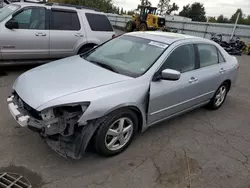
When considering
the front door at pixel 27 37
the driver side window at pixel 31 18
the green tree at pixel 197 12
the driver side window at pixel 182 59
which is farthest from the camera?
the green tree at pixel 197 12

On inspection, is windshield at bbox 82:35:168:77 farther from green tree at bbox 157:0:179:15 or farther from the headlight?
green tree at bbox 157:0:179:15

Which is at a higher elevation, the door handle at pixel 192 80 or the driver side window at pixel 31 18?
the driver side window at pixel 31 18

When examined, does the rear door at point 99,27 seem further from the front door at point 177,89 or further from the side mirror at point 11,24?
the front door at point 177,89

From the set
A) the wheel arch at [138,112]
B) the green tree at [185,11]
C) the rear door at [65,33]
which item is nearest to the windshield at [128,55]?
the wheel arch at [138,112]

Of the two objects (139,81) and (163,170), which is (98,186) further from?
(139,81)

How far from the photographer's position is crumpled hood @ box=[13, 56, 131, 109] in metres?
2.65

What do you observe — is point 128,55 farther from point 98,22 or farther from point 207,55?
point 98,22

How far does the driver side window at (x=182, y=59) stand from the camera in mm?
3465

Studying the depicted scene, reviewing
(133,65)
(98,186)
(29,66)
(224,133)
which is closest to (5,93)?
(29,66)

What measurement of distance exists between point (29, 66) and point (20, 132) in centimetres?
383

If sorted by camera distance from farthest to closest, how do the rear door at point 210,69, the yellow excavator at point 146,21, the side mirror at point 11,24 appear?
1. the yellow excavator at point 146,21
2. the side mirror at point 11,24
3. the rear door at point 210,69

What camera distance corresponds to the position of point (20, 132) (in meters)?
3.38

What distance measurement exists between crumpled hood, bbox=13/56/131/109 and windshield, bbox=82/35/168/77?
7.9 inches

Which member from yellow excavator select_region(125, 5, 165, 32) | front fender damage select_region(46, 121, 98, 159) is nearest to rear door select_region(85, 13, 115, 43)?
front fender damage select_region(46, 121, 98, 159)
